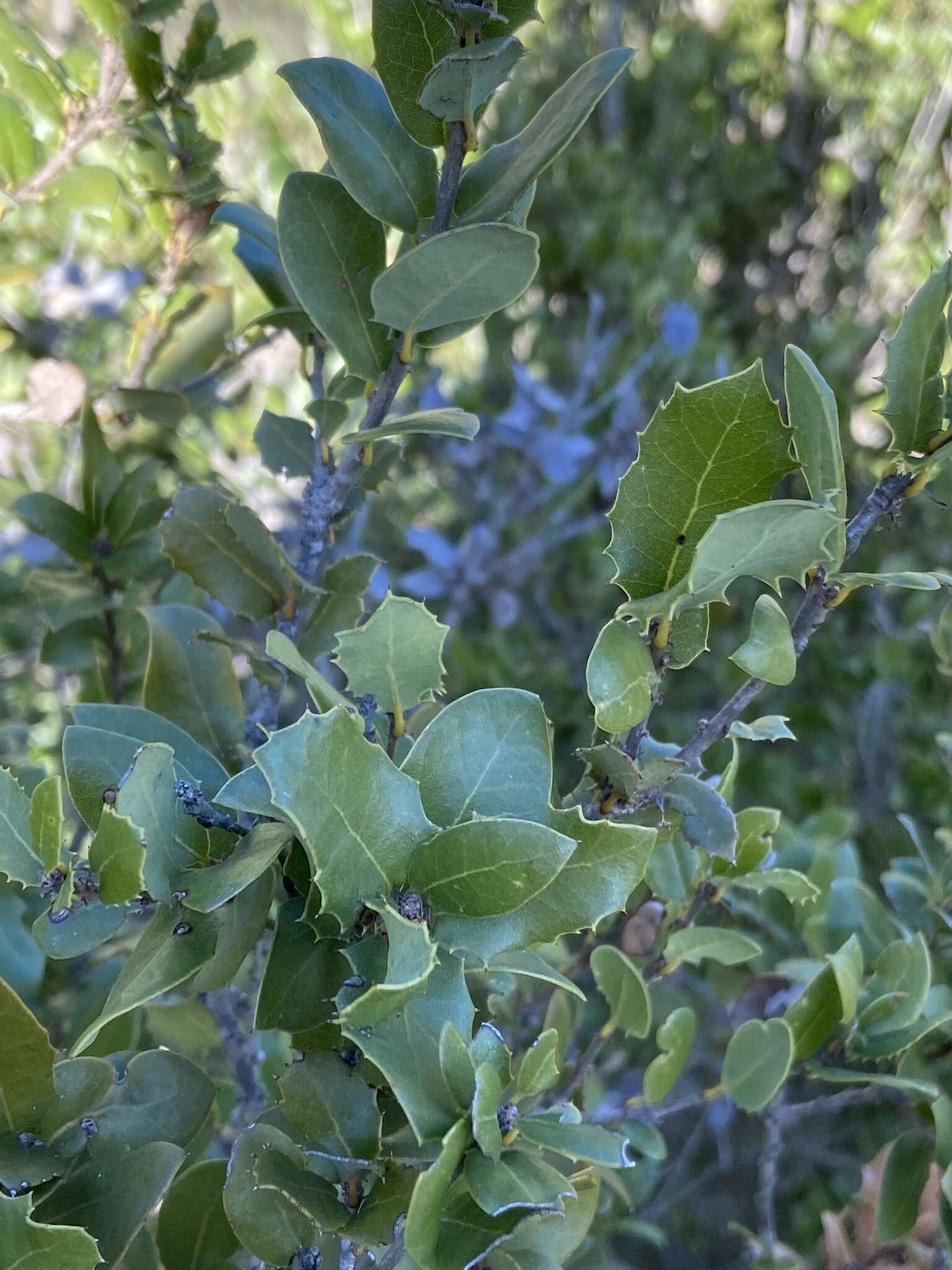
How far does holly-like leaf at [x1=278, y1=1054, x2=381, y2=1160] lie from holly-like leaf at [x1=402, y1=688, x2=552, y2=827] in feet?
0.40

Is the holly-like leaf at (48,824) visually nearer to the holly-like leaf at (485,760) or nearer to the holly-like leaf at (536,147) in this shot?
the holly-like leaf at (485,760)

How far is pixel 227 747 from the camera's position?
1.77 ft

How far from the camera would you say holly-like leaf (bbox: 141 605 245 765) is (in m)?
0.54

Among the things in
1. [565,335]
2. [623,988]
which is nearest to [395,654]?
[623,988]

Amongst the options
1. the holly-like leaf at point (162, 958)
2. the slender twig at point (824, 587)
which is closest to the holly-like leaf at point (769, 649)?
the slender twig at point (824, 587)

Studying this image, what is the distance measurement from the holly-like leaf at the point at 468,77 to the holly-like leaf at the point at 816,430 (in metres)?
0.17

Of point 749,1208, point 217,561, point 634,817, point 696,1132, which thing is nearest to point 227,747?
point 217,561

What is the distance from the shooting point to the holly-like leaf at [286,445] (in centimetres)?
59

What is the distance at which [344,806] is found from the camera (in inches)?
13.8

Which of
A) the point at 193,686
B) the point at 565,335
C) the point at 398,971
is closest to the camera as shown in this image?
the point at 398,971

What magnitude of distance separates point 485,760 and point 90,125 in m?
0.65

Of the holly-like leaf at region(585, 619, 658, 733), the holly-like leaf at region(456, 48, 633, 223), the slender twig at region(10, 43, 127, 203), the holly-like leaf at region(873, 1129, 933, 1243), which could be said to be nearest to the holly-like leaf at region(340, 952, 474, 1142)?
the holly-like leaf at region(585, 619, 658, 733)

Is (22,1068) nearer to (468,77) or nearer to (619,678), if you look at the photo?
(619,678)

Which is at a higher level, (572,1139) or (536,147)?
(536,147)
